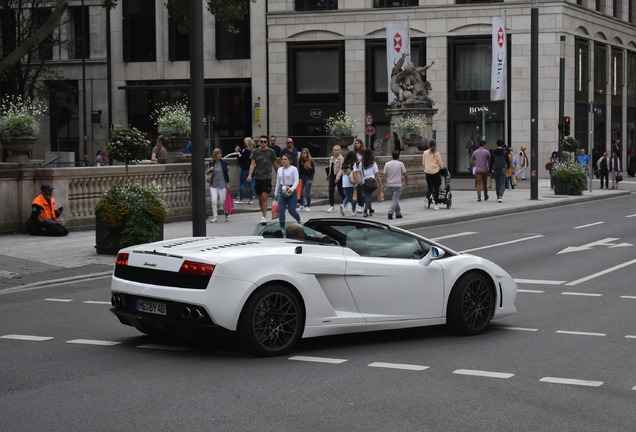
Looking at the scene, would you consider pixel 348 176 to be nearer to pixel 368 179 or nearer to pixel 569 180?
pixel 368 179

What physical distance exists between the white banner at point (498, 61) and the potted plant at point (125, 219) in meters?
31.2

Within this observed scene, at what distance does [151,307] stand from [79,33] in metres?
53.9

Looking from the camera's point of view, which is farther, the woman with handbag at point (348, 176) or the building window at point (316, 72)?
the building window at point (316, 72)

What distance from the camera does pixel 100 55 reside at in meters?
60.1

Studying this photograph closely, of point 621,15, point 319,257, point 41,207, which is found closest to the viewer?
point 319,257

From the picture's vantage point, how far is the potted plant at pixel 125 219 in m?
18.2

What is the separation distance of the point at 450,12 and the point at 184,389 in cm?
4883

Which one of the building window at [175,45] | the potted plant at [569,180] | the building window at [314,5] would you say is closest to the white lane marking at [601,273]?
the potted plant at [569,180]

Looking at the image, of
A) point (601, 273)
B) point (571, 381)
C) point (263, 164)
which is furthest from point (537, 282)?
point (263, 164)

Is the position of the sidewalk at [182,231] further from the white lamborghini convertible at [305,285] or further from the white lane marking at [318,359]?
the white lane marking at [318,359]

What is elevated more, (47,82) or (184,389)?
(47,82)

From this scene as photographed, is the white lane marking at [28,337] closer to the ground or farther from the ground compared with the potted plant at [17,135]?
closer to the ground

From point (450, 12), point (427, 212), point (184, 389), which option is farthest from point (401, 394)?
point (450, 12)

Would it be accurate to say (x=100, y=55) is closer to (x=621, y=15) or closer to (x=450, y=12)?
(x=450, y=12)
